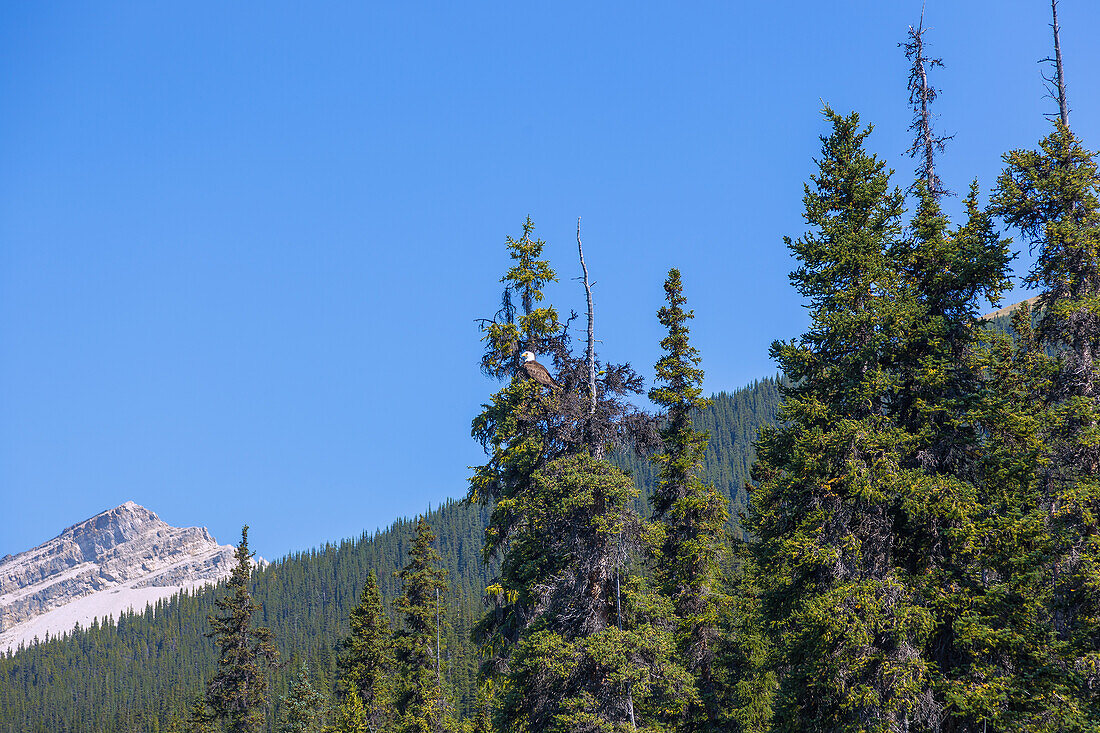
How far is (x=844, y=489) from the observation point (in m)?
18.2

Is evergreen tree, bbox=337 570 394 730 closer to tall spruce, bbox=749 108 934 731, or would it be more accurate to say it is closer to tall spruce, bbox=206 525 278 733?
tall spruce, bbox=206 525 278 733

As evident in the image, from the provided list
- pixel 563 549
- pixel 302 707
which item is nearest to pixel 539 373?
pixel 563 549

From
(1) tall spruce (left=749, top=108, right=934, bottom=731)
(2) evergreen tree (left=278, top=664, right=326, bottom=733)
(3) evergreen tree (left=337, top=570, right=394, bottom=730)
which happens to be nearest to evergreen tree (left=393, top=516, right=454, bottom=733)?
(3) evergreen tree (left=337, top=570, right=394, bottom=730)

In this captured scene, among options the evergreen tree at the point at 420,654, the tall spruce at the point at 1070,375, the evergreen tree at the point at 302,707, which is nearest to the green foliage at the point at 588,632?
the tall spruce at the point at 1070,375

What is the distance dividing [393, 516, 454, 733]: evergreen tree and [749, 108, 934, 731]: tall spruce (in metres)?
22.9

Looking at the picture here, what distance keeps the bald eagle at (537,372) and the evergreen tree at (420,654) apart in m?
15.9

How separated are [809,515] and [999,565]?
3.55 metres

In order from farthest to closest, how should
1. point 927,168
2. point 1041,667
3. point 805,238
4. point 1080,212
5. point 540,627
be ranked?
1. point 927,168
2. point 540,627
3. point 805,238
4. point 1080,212
5. point 1041,667

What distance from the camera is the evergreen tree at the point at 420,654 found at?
38.4m

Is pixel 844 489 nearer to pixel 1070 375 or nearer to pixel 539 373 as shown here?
pixel 1070 375

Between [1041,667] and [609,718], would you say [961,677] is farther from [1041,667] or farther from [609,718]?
[609,718]

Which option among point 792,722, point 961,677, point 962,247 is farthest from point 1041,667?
point 962,247

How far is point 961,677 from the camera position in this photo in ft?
54.4

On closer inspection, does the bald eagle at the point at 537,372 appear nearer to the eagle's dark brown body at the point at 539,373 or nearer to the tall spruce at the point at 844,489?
the eagle's dark brown body at the point at 539,373
